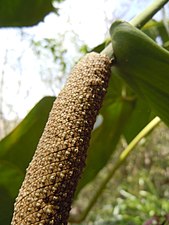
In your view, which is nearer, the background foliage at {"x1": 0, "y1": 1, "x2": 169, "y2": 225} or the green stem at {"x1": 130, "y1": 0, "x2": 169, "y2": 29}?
the green stem at {"x1": 130, "y1": 0, "x2": 169, "y2": 29}

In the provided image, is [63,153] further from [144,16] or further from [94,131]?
[94,131]

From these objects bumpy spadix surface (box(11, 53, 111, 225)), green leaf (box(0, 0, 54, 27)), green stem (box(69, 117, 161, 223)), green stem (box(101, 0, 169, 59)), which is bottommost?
green stem (box(69, 117, 161, 223))

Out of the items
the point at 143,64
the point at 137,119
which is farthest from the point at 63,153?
the point at 137,119

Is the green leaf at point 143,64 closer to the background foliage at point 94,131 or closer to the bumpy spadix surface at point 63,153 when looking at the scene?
the bumpy spadix surface at point 63,153

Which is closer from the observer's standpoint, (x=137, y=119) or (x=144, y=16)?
(x=144, y=16)

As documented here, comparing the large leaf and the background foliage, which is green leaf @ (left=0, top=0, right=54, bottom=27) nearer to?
the background foliage

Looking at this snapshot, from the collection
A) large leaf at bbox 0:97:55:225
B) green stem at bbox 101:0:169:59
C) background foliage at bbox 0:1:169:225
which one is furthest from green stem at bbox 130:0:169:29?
large leaf at bbox 0:97:55:225

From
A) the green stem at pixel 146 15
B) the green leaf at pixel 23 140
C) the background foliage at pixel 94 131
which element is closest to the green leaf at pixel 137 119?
the background foliage at pixel 94 131

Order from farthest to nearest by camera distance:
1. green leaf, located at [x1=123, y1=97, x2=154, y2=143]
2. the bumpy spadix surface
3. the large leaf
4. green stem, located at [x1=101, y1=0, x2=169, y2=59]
Answer: green leaf, located at [x1=123, y1=97, x2=154, y2=143] < the large leaf < green stem, located at [x1=101, y1=0, x2=169, y2=59] < the bumpy spadix surface
